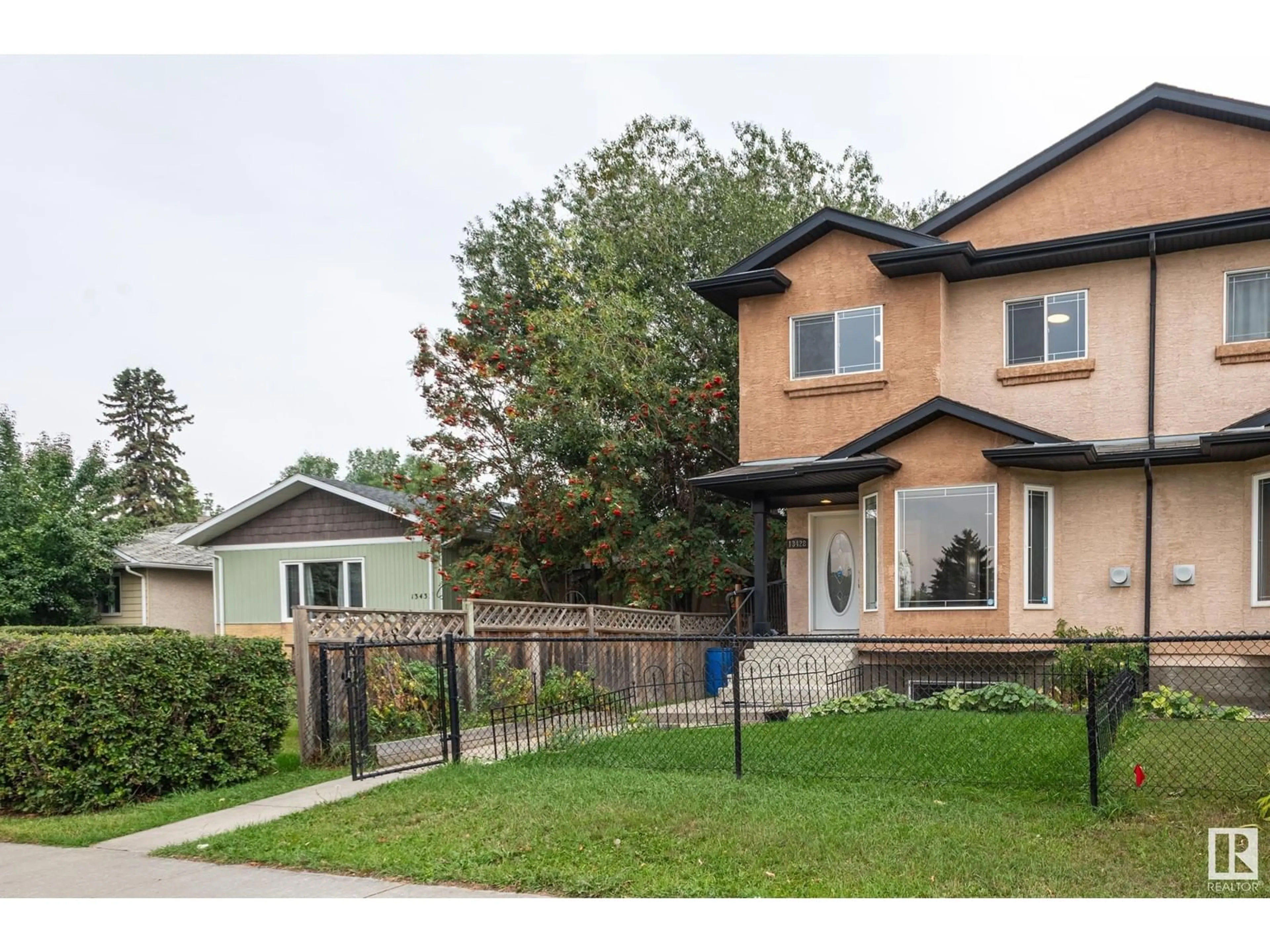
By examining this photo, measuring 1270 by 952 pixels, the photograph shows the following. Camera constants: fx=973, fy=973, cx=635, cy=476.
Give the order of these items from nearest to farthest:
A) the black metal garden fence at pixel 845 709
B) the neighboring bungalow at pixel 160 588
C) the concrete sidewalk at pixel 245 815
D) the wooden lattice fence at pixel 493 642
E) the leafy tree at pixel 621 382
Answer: the concrete sidewalk at pixel 245 815 < the black metal garden fence at pixel 845 709 < the wooden lattice fence at pixel 493 642 < the leafy tree at pixel 621 382 < the neighboring bungalow at pixel 160 588

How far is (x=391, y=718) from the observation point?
10305 mm

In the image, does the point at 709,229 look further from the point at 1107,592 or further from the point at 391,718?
the point at 391,718

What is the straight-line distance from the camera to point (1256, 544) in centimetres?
1202

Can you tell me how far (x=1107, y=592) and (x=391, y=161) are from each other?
620 inches

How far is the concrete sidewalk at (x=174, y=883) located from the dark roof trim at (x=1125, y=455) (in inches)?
367

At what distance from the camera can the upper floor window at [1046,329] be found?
13805 millimetres

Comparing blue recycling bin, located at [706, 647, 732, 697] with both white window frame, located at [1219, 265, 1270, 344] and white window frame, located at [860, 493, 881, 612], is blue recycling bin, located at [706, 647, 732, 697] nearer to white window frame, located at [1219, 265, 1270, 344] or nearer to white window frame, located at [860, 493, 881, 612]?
white window frame, located at [860, 493, 881, 612]

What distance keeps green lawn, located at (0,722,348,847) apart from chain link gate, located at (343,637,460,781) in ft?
1.60

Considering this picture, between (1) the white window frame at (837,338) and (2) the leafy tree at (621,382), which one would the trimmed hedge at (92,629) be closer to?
(2) the leafy tree at (621,382)

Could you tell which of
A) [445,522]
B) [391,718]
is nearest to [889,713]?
[391,718]

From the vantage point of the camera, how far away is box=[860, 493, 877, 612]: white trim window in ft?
46.0

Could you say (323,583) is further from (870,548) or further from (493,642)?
(870,548)

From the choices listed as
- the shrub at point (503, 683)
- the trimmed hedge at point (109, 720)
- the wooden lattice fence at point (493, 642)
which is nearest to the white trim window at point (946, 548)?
the wooden lattice fence at point (493, 642)

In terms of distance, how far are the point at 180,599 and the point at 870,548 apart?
19.5 meters
